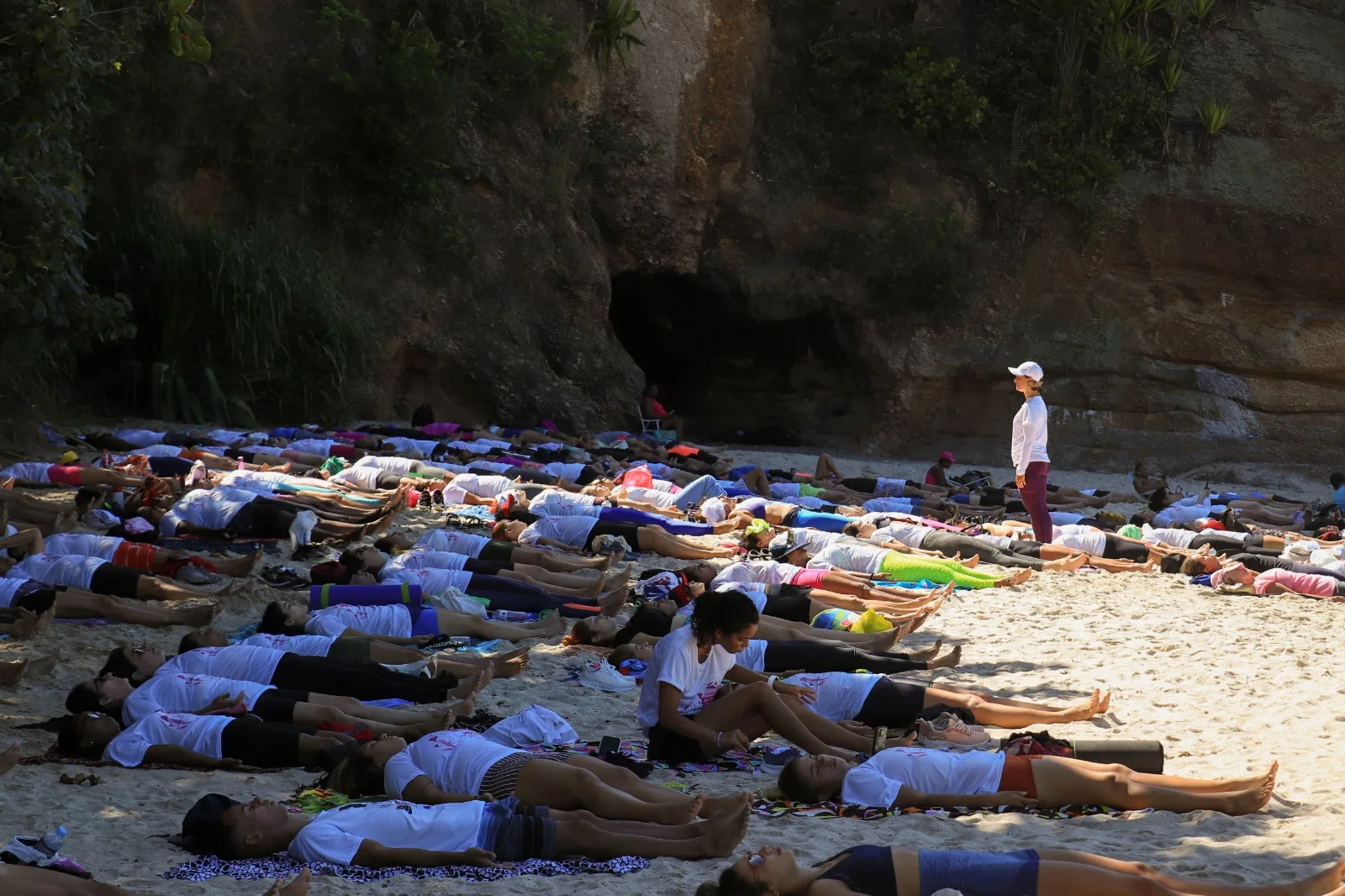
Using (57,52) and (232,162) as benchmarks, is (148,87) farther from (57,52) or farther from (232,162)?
(57,52)

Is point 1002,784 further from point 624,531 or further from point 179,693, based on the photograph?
point 624,531

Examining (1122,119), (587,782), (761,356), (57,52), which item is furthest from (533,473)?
(1122,119)

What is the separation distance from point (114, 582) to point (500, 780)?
3779 mm

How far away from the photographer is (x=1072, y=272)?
21719 millimetres

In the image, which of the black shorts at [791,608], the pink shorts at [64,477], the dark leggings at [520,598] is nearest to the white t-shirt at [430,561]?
the dark leggings at [520,598]

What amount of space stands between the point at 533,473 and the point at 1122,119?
43.1 ft

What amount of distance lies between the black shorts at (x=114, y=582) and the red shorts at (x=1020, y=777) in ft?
15.8

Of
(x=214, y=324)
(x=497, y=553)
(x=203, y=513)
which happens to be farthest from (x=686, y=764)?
(x=214, y=324)

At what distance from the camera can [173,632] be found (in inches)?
283

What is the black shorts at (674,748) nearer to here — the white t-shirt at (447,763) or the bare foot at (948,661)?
the white t-shirt at (447,763)

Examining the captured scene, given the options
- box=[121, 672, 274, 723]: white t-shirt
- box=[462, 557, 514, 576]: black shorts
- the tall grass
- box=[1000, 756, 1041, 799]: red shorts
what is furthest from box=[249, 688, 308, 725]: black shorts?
the tall grass

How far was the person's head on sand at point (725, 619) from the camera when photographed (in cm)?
523

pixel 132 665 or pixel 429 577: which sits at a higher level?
pixel 429 577

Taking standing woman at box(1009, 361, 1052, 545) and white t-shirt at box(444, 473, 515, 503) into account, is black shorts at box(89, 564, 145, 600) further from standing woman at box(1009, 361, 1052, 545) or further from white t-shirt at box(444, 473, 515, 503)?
standing woman at box(1009, 361, 1052, 545)
